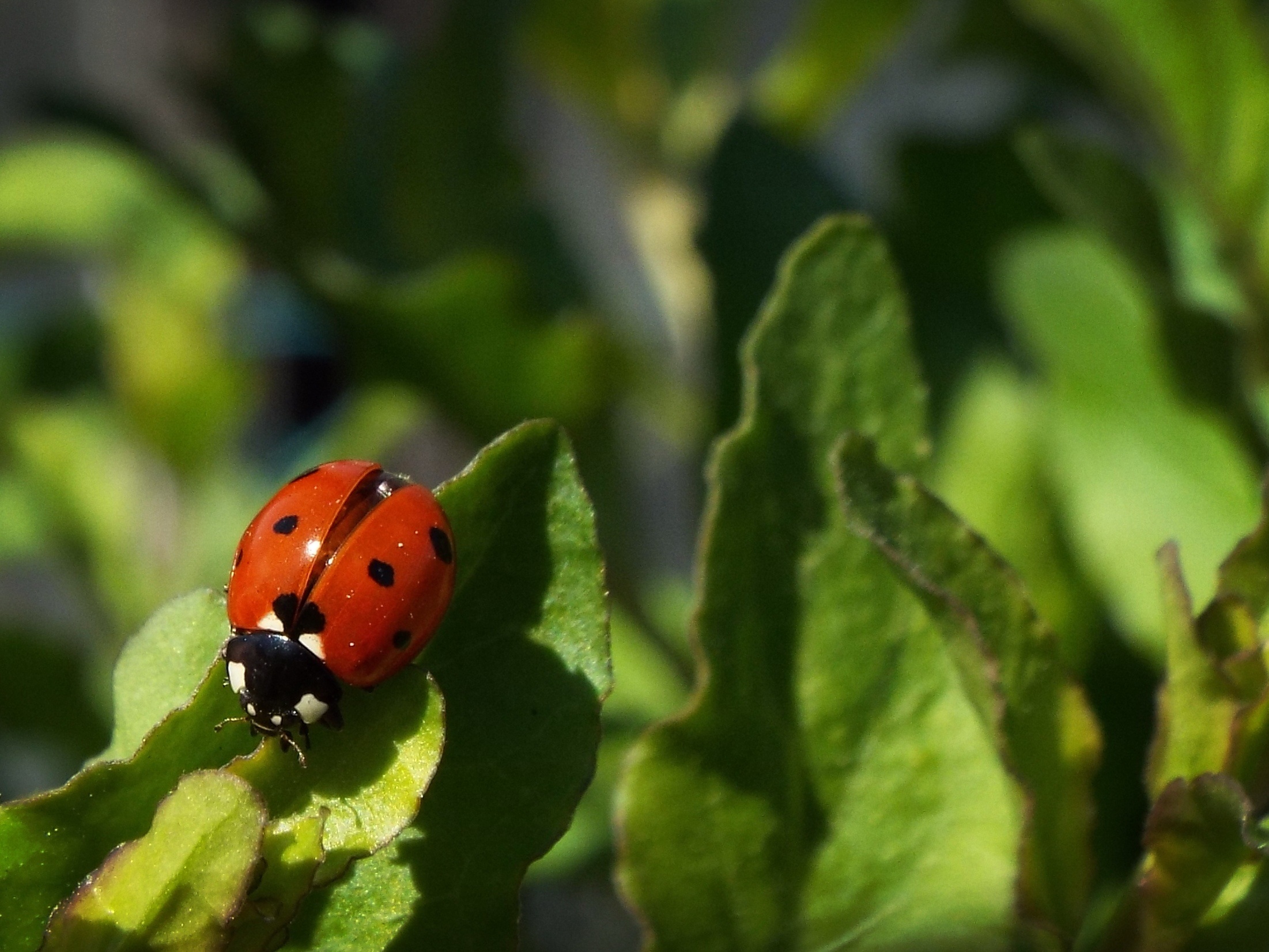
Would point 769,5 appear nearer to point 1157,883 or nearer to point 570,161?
point 570,161

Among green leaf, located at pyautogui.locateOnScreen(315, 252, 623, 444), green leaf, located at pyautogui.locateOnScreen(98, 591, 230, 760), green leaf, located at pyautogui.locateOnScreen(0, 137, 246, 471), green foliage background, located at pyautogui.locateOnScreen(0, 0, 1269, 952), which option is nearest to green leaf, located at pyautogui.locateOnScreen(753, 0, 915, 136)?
green foliage background, located at pyautogui.locateOnScreen(0, 0, 1269, 952)

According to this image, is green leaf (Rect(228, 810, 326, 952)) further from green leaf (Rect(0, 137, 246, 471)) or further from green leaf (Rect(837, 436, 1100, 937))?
green leaf (Rect(0, 137, 246, 471))

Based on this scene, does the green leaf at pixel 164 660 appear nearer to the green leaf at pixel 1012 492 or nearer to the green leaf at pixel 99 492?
the green leaf at pixel 1012 492

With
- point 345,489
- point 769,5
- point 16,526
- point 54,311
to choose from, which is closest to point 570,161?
point 769,5

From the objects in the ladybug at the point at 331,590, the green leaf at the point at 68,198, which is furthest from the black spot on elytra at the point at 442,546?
the green leaf at the point at 68,198

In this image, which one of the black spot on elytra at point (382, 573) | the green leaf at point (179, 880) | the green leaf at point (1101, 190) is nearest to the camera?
the green leaf at point (179, 880)

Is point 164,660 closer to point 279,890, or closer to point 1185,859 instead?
point 279,890
